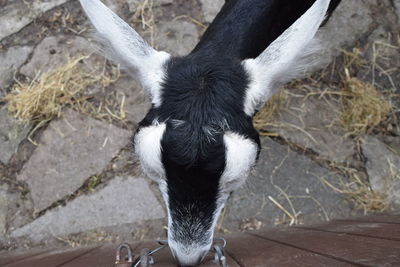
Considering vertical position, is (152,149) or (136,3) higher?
(152,149)

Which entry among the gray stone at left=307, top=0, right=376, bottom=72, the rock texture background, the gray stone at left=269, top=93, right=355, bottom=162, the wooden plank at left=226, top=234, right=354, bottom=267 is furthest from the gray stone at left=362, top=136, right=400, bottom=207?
the wooden plank at left=226, top=234, right=354, bottom=267

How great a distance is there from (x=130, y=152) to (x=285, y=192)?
918 millimetres

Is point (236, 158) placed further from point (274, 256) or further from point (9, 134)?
point (9, 134)

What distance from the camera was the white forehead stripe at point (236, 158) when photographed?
1230 millimetres

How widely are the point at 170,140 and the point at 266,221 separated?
1275 mm

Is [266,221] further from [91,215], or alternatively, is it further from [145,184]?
[91,215]

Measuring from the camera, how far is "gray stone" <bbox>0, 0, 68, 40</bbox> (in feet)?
8.57

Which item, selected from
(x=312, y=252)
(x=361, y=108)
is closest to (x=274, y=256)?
(x=312, y=252)

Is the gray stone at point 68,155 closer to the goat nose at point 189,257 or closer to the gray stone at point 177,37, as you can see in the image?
the gray stone at point 177,37

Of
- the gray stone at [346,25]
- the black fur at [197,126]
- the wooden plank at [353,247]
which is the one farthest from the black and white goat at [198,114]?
the gray stone at [346,25]

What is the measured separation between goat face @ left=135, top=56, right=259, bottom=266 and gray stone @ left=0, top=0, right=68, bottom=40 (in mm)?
1656

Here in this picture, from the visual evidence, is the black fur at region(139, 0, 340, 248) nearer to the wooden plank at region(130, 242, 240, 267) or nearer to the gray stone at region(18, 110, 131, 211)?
the wooden plank at region(130, 242, 240, 267)

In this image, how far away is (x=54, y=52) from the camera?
2.59 m

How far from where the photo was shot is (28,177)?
7.70 feet
